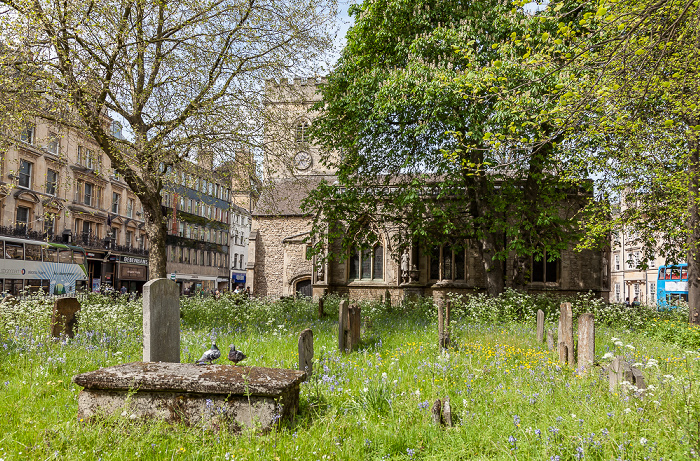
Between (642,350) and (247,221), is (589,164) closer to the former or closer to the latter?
(642,350)

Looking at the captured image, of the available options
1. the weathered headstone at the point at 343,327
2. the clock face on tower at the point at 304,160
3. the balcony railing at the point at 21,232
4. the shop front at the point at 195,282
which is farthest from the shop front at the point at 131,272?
the weathered headstone at the point at 343,327

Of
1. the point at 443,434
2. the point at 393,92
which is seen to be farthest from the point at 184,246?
the point at 443,434

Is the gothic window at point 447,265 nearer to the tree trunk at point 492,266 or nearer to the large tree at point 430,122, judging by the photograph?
the large tree at point 430,122

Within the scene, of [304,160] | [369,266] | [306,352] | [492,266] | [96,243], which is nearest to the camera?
[306,352]

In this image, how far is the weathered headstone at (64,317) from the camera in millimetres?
10008

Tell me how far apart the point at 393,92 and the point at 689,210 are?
28.9 ft

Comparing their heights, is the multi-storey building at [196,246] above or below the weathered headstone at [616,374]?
above

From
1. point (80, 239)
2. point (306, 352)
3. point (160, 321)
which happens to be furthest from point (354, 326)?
point (80, 239)

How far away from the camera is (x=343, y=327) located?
9523 mm

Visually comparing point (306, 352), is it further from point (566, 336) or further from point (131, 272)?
point (131, 272)

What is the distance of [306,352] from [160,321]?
1.99m

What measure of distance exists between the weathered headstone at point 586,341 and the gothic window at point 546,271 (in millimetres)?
19054

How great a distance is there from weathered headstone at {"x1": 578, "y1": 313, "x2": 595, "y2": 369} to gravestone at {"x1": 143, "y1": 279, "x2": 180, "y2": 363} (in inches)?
236

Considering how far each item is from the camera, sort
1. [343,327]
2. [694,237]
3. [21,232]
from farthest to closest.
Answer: [21,232] → [694,237] → [343,327]
